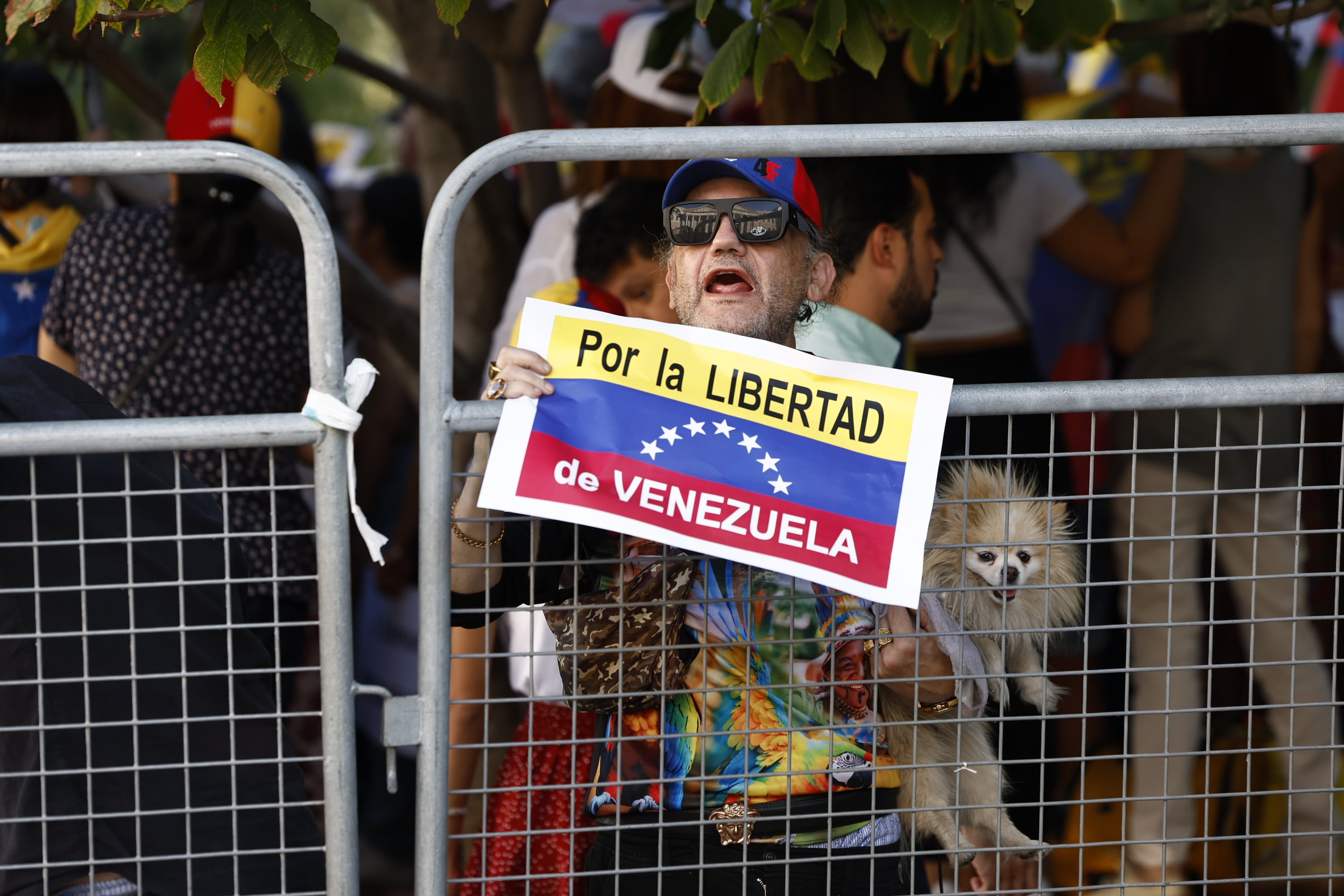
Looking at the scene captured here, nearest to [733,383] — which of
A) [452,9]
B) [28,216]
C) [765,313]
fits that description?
[765,313]

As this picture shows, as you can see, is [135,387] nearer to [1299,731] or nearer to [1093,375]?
[1093,375]

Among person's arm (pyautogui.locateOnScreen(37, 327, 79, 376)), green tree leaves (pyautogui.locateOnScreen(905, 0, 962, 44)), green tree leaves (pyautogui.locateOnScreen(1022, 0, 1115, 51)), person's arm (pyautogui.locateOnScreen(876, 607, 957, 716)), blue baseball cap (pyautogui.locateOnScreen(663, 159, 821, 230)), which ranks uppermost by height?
green tree leaves (pyautogui.locateOnScreen(1022, 0, 1115, 51))

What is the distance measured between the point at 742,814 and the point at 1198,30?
278 cm

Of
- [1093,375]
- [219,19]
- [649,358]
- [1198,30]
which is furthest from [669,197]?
[1093,375]

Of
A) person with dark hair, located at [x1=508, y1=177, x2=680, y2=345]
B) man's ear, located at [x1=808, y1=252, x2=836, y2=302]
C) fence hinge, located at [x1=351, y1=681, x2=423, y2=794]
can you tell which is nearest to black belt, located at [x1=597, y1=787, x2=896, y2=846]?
fence hinge, located at [x1=351, y1=681, x2=423, y2=794]

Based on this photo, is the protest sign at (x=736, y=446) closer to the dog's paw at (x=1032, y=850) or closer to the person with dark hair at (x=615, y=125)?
the dog's paw at (x=1032, y=850)

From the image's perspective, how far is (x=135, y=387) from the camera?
307 cm

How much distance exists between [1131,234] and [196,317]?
2.74 m

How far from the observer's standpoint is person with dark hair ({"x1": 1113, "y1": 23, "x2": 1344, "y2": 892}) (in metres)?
3.55

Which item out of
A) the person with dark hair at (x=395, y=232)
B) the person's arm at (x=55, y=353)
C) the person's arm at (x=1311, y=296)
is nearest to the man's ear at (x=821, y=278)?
the person's arm at (x=55, y=353)

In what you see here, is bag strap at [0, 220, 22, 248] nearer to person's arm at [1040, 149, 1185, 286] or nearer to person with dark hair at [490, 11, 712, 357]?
person with dark hair at [490, 11, 712, 357]

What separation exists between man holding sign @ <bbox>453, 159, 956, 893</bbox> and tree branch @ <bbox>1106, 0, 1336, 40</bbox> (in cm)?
160

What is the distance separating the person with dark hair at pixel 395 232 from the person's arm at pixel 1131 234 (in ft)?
9.58

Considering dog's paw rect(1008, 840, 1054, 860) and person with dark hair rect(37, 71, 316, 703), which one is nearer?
dog's paw rect(1008, 840, 1054, 860)
